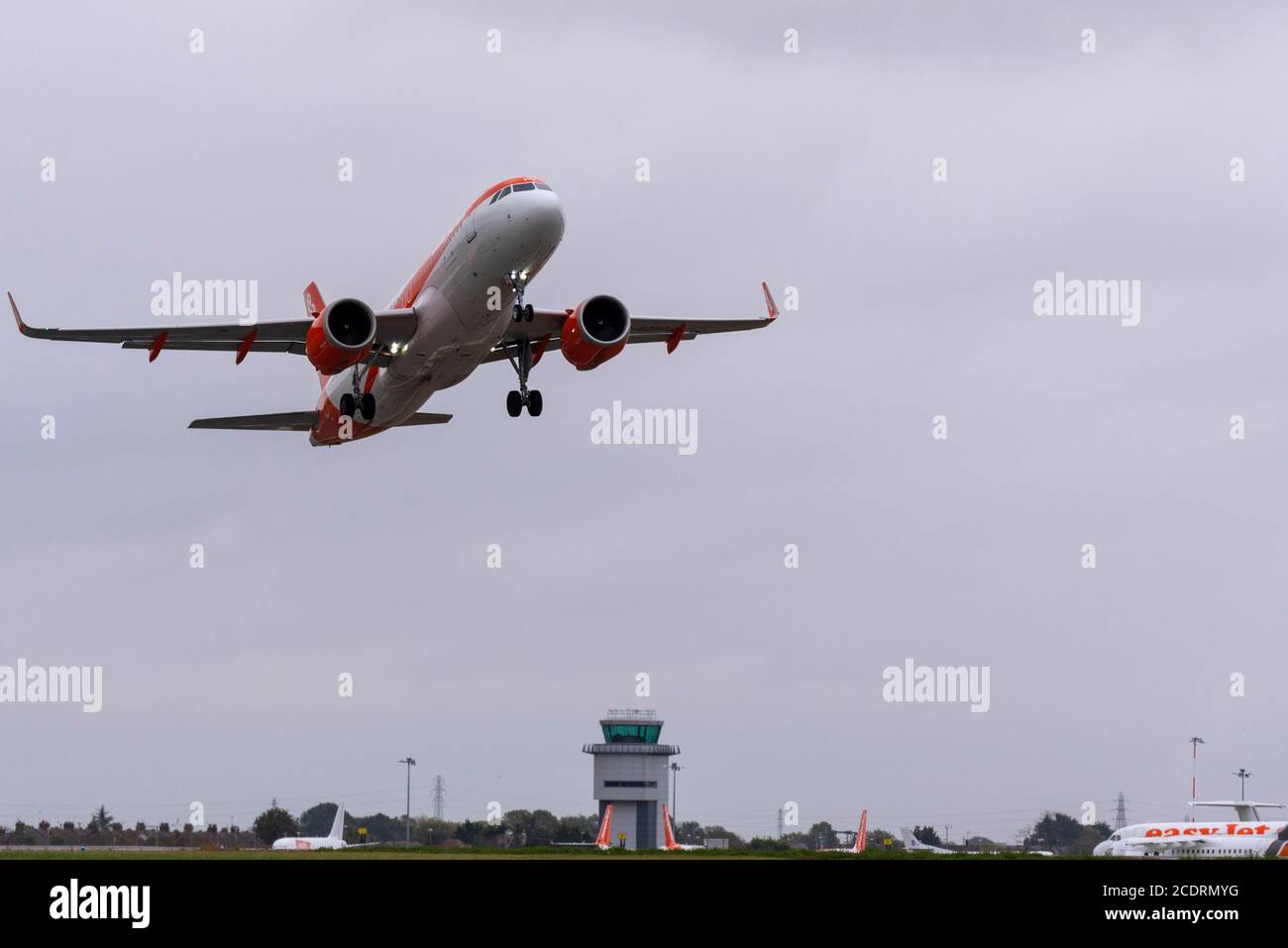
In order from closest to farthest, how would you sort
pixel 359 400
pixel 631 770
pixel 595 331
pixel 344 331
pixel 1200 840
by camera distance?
pixel 344 331 < pixel 595 331 < pixel 359 400 < pixel 1200 840 < pixel 631 770

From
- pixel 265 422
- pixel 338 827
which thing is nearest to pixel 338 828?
pixel 338 827

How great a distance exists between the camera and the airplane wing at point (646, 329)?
174ft

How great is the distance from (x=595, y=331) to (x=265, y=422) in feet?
52.9

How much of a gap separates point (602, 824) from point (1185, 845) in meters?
31.2

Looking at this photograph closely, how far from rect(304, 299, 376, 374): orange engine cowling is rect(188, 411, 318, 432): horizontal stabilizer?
11.6 m

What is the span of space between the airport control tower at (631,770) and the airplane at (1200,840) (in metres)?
29.8

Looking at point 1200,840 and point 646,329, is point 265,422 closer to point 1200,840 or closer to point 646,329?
point 646,329

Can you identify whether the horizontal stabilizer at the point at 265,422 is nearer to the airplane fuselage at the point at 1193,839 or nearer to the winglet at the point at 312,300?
the winglet at the point at 312,300

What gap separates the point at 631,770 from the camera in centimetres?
10575

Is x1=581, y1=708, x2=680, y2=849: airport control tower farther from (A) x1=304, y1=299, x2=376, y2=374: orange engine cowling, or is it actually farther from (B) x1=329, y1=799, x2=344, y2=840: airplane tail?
(A) x1=304, y1=299, x2=376, y2=374: orange engine cowling

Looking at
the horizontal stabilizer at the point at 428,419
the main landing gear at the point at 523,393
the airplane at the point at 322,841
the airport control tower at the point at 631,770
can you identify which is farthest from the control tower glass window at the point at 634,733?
the main landing gear at the point at 523,393

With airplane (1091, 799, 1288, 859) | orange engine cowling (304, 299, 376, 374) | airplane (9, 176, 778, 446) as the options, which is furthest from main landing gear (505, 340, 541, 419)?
airplane (1091, 799, 1288, 859)
